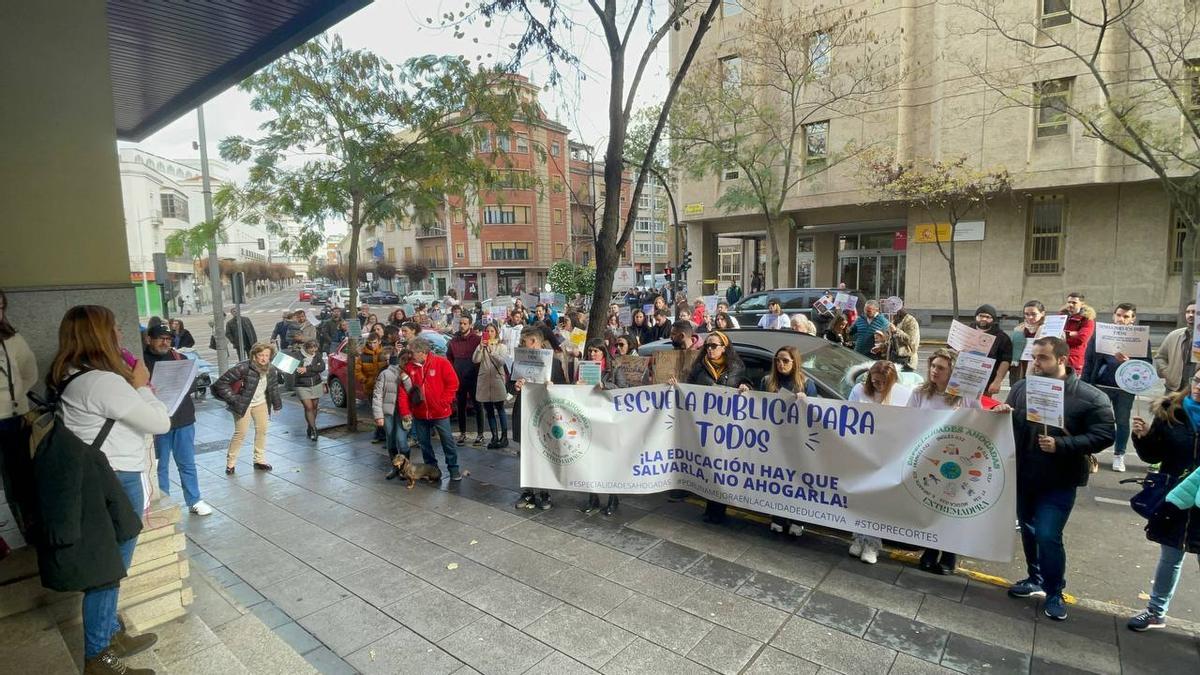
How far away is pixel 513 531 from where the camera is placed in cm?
550

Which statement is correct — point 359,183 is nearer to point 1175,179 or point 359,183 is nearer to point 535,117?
point 535,117

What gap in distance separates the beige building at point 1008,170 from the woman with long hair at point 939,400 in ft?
52.4

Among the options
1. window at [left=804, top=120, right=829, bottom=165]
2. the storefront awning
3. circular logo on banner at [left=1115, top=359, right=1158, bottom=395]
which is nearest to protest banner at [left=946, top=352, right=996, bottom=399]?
circular logo on banner at [left=1115, top=359, right=1158, bottom=395]

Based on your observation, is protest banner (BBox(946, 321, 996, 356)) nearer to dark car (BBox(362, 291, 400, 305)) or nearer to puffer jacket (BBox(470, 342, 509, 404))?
puffer jacket (BBox(470, 342, 509, 404))

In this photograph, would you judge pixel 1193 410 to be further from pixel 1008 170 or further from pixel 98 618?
pixel 1008 170

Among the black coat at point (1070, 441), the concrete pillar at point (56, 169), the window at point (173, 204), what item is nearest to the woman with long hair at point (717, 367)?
the black coat at point (1070, 441)

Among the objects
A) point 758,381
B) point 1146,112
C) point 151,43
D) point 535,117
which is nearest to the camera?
point 151,43

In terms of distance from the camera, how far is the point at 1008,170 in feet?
66.2

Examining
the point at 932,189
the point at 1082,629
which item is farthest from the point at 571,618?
the point at 932,189

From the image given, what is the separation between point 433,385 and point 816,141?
73.6 feet

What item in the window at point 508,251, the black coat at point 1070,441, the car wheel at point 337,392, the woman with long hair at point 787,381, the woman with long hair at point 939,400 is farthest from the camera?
the window at point 508,251

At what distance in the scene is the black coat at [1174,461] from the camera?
11.3 feet

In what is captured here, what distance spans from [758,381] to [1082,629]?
3.30 m

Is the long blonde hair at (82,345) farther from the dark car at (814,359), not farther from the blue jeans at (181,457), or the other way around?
the dark car at (814,359)
